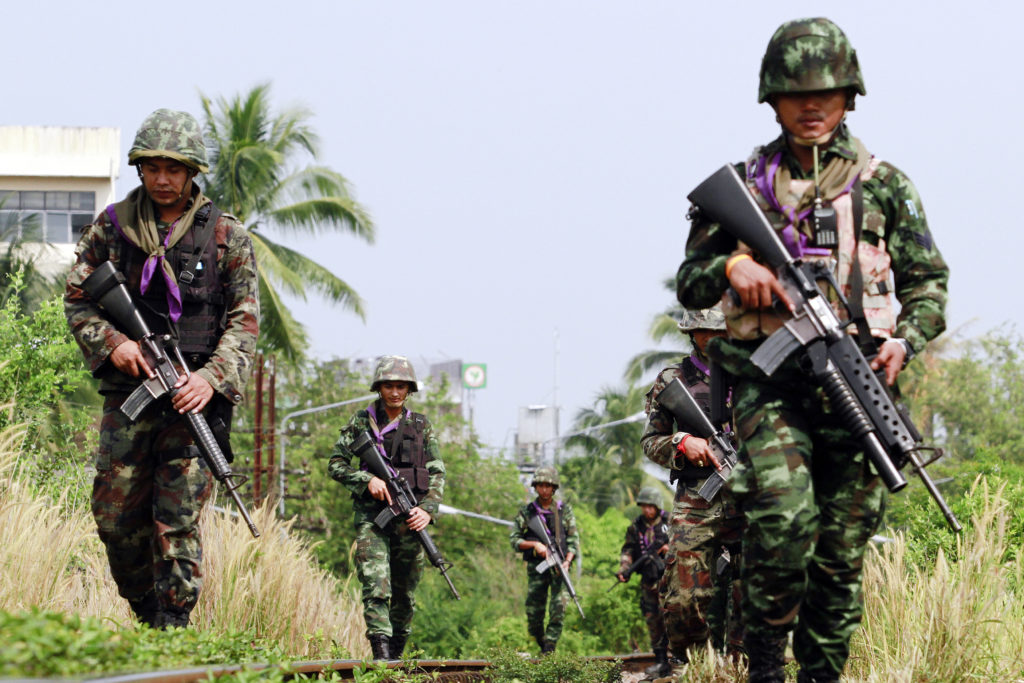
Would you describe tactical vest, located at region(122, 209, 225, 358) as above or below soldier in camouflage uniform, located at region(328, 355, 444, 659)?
above

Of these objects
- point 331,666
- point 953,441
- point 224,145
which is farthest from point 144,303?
point 953,441

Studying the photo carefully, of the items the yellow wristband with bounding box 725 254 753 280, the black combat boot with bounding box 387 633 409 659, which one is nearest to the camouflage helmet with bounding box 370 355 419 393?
the black combat boot with bounding box 387 633 409 659

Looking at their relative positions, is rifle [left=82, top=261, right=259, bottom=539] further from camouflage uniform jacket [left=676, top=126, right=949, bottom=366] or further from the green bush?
the green bush

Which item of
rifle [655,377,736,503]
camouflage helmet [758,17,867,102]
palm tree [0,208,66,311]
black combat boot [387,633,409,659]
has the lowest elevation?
black combat boot [387,633,409,659]

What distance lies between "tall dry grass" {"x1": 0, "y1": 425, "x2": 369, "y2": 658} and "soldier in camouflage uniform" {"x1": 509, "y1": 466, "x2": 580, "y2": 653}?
507 cm

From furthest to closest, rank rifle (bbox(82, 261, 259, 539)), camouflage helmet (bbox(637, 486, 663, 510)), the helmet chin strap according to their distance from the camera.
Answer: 1. camouflage helmet (bbox(637, 486, 663, 510))
2. rifle (bbox(82, 261, 259, 539))
3. the helmet chin strap

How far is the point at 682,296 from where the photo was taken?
535 cm

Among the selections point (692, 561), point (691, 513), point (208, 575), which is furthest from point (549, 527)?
point (692, 561)

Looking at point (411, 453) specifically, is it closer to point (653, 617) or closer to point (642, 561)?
point (653, 617)

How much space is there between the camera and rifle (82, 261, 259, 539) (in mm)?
6660

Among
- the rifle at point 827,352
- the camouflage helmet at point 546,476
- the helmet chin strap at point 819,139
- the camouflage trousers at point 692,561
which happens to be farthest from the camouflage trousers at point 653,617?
the helmet chin strap at point 819,139

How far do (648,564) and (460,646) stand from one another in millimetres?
11400

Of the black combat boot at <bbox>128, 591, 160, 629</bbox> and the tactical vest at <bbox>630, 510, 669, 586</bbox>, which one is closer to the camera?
the black combat boot at <bbox>128, 591, 160, 629</bbox>

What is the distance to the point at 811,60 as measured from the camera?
502 centimetres
